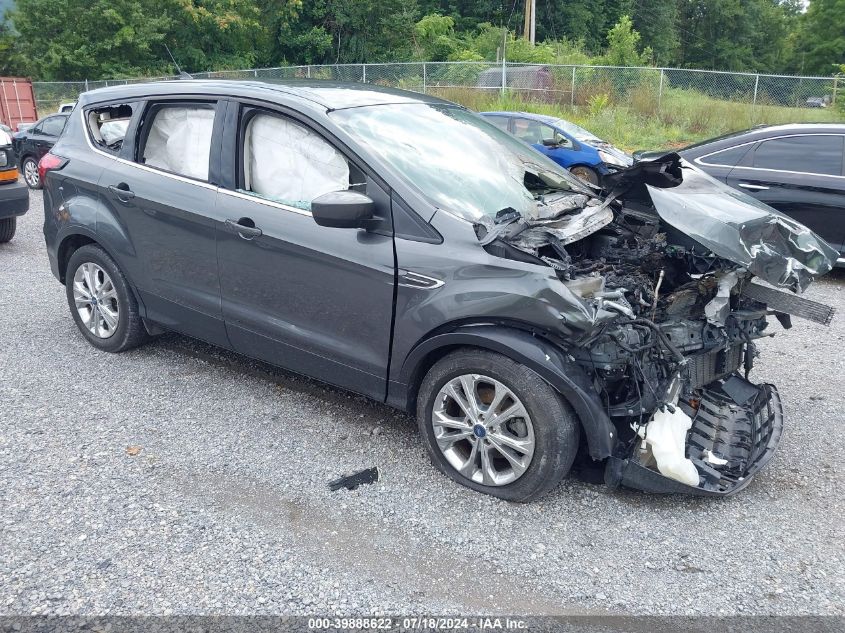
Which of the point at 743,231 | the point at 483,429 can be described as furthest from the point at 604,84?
the point at 483,429

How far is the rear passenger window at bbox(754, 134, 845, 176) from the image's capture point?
7180 mm

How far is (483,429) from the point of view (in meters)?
3.41

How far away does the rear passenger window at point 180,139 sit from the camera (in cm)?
435

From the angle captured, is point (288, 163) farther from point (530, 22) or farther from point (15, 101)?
point (530, 22)

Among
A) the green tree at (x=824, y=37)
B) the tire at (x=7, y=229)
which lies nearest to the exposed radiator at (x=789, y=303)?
the tire at (x=7, y=229)

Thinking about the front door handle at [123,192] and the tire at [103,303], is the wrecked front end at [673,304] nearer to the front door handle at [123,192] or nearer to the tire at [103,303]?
the front door handle at [123,192]

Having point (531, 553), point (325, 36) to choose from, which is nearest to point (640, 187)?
point (531, 553)

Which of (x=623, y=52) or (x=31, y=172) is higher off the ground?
(x=623, y=52)

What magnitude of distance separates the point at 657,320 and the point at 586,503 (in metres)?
0.95

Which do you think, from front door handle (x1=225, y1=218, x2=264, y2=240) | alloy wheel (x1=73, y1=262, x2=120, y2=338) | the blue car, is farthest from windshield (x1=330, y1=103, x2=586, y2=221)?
the blue car

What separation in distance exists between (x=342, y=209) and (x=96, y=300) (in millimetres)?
2518

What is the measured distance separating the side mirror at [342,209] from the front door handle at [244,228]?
0.58 meters

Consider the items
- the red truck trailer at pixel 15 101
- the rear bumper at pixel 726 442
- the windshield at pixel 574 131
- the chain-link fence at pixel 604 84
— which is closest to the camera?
the rear bumper at pixel 726 442

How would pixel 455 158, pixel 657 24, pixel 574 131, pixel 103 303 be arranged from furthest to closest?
pixel 657 24 → pixel 574 131 → pixel 103 303 → pixel 455 158
